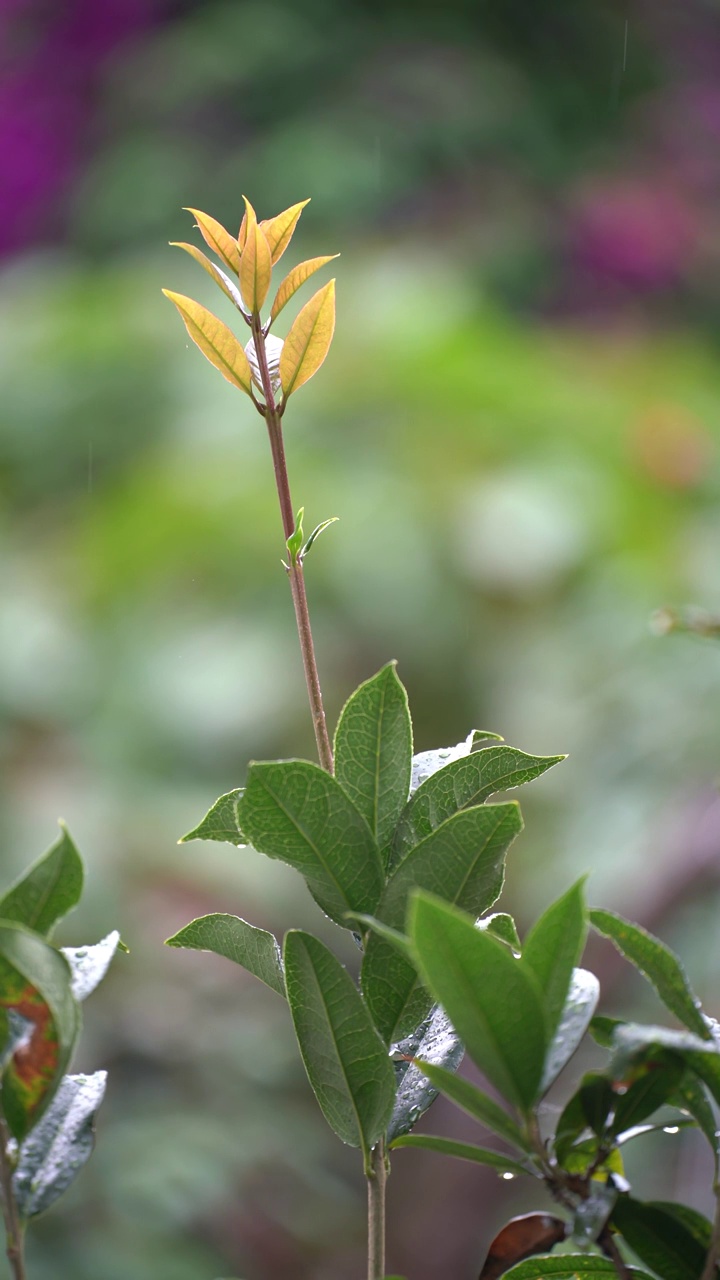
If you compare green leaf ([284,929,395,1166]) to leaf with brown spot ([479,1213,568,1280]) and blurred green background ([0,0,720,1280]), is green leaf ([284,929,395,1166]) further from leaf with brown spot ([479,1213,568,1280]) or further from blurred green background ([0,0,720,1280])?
blurred green background ([0,0,720,1280])

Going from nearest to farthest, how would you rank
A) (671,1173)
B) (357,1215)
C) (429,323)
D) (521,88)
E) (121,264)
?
(671,1173) → (357,1215) → (429,323) → (121,264) → (521,88)

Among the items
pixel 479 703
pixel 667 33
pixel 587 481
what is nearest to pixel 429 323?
pixel 587 481

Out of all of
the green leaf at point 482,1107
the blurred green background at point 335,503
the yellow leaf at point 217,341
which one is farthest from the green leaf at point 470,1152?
the blurred green background at point 335,503

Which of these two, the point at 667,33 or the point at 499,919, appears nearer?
the point at 499,919

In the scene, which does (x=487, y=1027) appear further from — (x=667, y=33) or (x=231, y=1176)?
(x=667, y=33)

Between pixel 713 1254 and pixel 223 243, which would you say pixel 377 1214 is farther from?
pixel 223 243

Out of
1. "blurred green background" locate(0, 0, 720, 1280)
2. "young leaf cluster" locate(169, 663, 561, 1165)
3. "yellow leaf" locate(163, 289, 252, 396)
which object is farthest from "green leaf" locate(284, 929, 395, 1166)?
"blurred green background" locate(0, 0, 720, 1280)

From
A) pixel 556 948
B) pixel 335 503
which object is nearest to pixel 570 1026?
pixel 556 948

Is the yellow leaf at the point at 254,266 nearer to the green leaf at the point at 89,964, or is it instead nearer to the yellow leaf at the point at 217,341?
the yellow leaf at the point at 217,341
